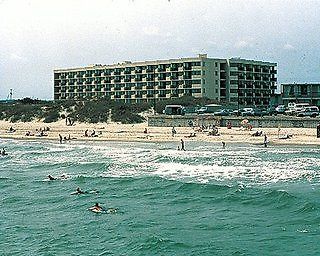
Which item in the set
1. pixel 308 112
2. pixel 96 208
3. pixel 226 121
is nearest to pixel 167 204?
pixel 96 208

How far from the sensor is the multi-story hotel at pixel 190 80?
317ft

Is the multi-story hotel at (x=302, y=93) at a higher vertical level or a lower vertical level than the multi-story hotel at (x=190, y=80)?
lower

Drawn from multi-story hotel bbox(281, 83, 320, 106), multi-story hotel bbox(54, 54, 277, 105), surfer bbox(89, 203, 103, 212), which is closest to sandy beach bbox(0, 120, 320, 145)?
multi-story hotel bbox(54, 54, 277, 105)

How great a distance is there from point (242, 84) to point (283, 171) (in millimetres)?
64780

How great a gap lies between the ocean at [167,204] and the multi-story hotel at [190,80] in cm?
4966

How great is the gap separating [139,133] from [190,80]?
3230 centimetres

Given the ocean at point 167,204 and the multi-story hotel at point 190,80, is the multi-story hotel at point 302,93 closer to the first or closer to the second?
the multi-story hotel at point 190,80

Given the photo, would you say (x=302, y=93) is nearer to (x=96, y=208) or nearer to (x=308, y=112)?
(x=308, y=112)

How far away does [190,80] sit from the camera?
318ft

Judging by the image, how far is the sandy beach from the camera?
2175 inches

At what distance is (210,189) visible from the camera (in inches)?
1190

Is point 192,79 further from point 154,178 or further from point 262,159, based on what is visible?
point 154,178

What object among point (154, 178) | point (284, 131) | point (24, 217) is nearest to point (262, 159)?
Result: point (154, 178)

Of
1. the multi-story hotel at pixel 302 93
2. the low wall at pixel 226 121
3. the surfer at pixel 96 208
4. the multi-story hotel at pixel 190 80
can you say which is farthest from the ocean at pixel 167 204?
the multi-story hotel at pixel 190 80
